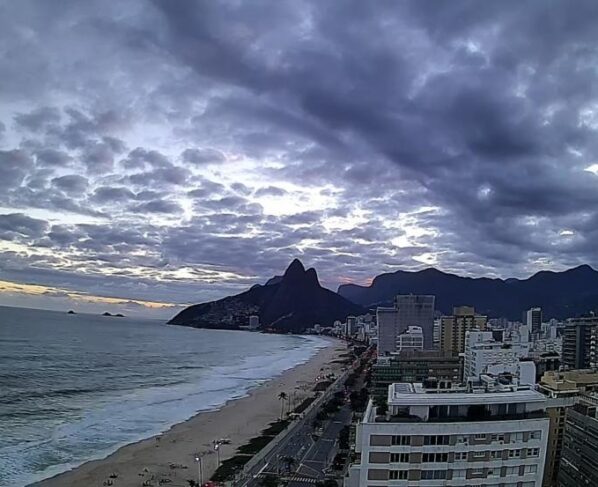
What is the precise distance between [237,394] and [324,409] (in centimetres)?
1494

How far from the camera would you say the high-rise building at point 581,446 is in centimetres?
2950

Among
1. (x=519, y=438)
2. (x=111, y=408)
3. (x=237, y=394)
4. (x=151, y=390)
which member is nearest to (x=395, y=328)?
(x=237, y=394)

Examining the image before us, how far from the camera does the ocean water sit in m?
43.9

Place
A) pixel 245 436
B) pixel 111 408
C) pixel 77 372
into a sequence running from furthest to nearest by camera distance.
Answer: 1. pixel 77 372
2. pixel 111 408
3. pixel 245 436

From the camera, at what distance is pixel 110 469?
3969cm

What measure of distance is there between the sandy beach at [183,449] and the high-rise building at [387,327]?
38.6 metres

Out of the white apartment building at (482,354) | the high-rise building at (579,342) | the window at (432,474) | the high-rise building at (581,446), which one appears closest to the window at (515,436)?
the window at (432,474)

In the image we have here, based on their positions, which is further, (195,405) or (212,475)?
(195,405)

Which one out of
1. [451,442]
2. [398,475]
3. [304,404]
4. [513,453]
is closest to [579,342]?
[304,404]

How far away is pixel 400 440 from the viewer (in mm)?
16109

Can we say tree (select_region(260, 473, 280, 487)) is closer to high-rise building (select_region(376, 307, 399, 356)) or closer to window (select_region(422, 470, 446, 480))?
window (select_region(422, 470, 446, 480))

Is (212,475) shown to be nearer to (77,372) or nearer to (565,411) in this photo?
(565,411)

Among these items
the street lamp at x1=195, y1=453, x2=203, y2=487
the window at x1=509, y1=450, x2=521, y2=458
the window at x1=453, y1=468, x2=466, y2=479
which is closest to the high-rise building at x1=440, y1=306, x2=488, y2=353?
the street lamp at x1=195, y1=453, x2=203, y2=487

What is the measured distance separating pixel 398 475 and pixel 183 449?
3326 cm
